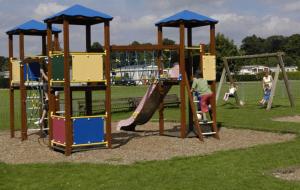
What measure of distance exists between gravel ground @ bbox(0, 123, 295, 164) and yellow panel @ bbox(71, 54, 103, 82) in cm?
172

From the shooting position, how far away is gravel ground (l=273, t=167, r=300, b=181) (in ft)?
27.9

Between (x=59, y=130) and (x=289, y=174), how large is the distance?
5767 mm

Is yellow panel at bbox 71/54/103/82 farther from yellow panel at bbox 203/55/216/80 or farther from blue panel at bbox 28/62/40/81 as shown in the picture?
yellow panel at bbox 203/55/216/80

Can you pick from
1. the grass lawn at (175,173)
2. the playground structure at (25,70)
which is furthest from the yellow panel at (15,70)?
the grass lawn at (175,173)

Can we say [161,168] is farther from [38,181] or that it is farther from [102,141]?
[102,141]

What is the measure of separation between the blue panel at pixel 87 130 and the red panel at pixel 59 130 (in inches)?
11.4

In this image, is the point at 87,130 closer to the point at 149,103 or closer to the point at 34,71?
the point at 149,103

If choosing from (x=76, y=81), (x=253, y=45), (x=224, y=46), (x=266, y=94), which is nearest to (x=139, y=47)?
(x=76, y=81)

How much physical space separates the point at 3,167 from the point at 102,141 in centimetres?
289

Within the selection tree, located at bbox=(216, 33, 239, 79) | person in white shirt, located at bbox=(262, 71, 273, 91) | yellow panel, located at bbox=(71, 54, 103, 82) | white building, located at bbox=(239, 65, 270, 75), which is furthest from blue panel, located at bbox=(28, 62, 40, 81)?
tree, located at bbox=(216, 33, 239, 79)

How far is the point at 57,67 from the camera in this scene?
12250mm

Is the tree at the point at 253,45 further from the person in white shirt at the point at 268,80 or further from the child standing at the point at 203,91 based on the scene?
the child standing at the point at 203,91

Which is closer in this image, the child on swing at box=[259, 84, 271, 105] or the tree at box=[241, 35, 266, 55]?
the child on swing at box=[259, 84, 271, 105]

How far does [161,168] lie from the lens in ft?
31.2
